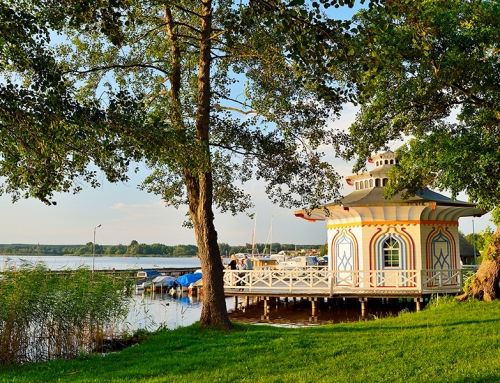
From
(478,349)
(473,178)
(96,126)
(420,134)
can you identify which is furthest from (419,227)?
(96,126)

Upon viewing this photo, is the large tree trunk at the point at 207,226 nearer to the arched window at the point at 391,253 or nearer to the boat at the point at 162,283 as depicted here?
the arched window at the point at 391,253

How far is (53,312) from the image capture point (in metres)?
10.3

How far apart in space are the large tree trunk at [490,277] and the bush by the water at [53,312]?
1014 centimetres

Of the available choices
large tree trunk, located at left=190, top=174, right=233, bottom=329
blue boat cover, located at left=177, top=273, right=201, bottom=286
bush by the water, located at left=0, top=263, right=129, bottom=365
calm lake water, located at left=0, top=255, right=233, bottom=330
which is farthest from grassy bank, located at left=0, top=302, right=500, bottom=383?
blue boat cover, located at left=177, top=273, right=201, bottom=286

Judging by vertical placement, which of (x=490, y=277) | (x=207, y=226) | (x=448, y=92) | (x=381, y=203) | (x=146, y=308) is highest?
(x=448, y=92)

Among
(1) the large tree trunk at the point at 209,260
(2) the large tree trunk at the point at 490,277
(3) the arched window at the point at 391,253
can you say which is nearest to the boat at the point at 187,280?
(3) the arched window at the point at 391,253

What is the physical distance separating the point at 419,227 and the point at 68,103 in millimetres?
17344

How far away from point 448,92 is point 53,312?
35.7 ft

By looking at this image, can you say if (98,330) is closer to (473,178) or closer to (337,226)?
(473,178)

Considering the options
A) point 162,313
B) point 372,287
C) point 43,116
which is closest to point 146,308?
point 162,313

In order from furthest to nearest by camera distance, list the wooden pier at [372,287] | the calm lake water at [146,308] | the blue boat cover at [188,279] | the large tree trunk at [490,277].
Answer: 1. the blue boat cover at [188,279]
2. the wooden pier at [372,287]
3. the large tree trunk at [490,277]
4. the calm lake water at [146,308]

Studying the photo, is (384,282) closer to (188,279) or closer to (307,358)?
(307,358)

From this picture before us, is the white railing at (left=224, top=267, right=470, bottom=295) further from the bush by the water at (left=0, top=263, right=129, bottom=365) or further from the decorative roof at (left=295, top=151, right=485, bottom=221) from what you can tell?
the bush by the water at (left=0, top=263, right=129, bottom=365)

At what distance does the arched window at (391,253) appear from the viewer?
69.6 ft
